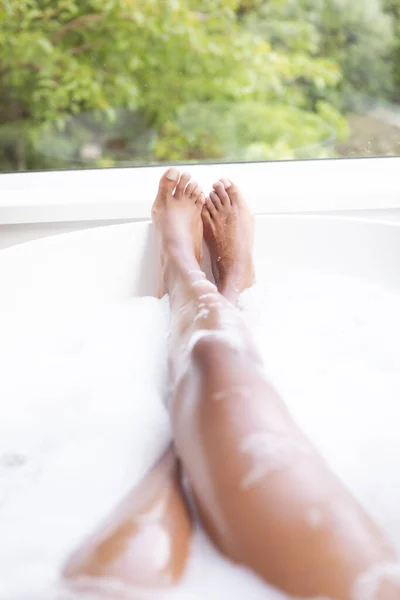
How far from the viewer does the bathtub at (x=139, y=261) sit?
122cm

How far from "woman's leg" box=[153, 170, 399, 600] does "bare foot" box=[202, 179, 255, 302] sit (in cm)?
38

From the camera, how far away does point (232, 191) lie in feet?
4.68

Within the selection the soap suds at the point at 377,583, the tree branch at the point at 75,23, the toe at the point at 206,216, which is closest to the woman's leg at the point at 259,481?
the soap suds at the point at 377,583

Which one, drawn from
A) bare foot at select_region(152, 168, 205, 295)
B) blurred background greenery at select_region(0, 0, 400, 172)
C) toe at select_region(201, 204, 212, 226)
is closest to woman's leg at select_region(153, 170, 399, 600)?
bare foot at select_region(152, 168, 205, 295)

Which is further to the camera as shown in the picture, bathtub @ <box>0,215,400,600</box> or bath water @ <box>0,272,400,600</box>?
bathtub @ <box>0,215,400,600</box>

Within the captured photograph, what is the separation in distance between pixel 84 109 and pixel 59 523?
148cm

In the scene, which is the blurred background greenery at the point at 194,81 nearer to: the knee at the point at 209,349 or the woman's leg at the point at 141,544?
the knee at the point at 209,349

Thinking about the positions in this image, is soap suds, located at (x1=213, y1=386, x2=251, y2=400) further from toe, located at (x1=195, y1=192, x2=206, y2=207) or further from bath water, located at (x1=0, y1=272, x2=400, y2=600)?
toe, located at (x1=195, y1=192, x2=206, y2=207)

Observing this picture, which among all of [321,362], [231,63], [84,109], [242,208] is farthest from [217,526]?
[231,63]

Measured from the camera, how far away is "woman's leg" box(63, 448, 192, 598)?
1.94 ft

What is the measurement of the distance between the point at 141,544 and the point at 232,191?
3.20 ft

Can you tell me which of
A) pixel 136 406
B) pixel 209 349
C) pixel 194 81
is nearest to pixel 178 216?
pixel 136 406

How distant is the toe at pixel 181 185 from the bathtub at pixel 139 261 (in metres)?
0.12

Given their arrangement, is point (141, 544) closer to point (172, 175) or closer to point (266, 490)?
point (266, 490)
